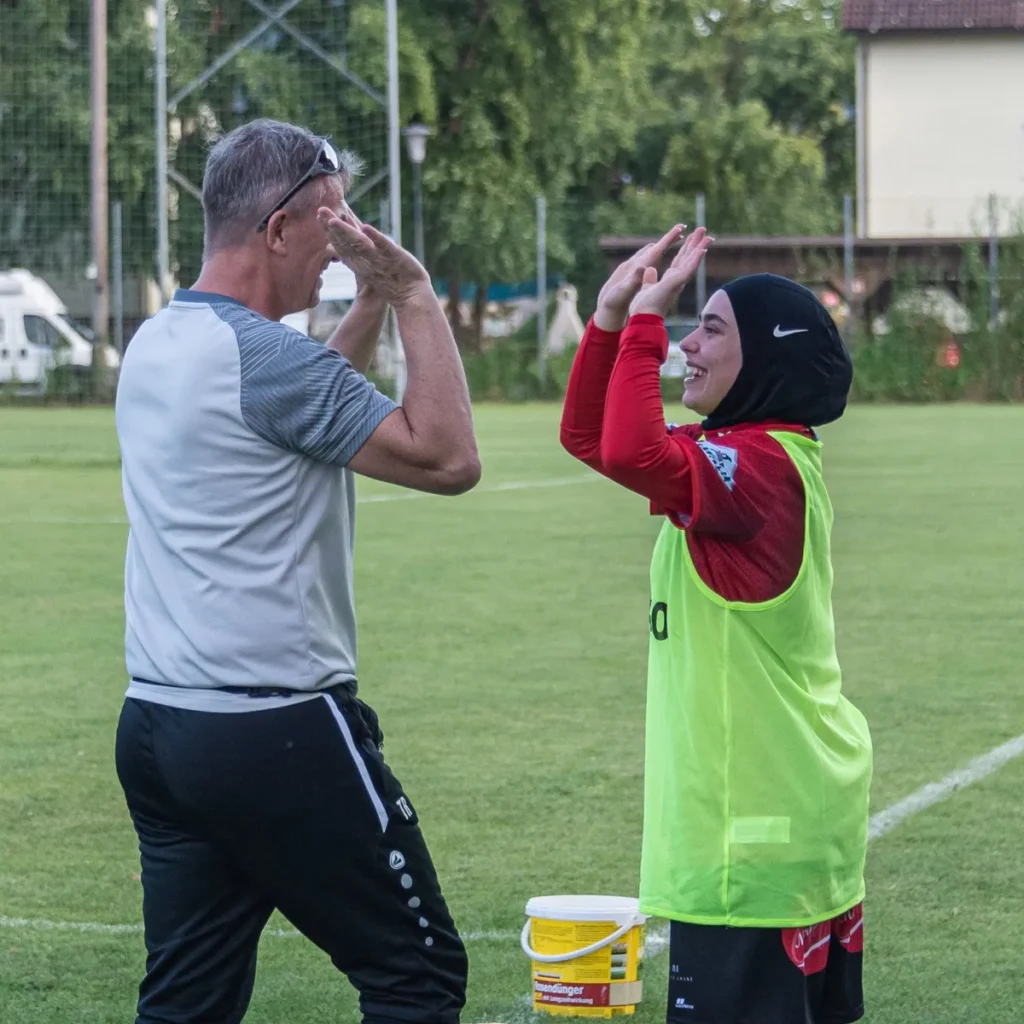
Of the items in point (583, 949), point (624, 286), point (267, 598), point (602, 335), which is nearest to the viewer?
point (267, 598)

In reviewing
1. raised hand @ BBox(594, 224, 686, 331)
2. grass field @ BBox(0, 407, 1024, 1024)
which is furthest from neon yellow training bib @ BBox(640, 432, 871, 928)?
grass field @ BBox(0, 407, 1024, 1024)

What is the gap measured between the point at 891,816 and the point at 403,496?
13.0 m

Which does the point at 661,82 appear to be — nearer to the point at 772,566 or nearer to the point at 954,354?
the point at 954,354

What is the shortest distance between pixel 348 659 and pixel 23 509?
50.1 ft

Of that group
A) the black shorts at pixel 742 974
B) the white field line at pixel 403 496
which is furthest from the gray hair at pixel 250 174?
the white field line at pixel 403 496

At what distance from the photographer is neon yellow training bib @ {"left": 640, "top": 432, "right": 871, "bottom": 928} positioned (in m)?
3.58

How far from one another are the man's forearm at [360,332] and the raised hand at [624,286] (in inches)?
17.0

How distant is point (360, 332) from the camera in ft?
13.0

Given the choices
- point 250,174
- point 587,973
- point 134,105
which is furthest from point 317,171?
point 134,105

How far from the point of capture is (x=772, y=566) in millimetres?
3586

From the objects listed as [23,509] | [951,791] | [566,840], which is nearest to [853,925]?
[566,840]

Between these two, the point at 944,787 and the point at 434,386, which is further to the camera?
the point at 944,787

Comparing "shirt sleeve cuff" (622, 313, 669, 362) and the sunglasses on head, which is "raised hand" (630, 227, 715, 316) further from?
the sunglasses on head

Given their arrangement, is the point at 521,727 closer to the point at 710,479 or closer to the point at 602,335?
the point at 602,335
